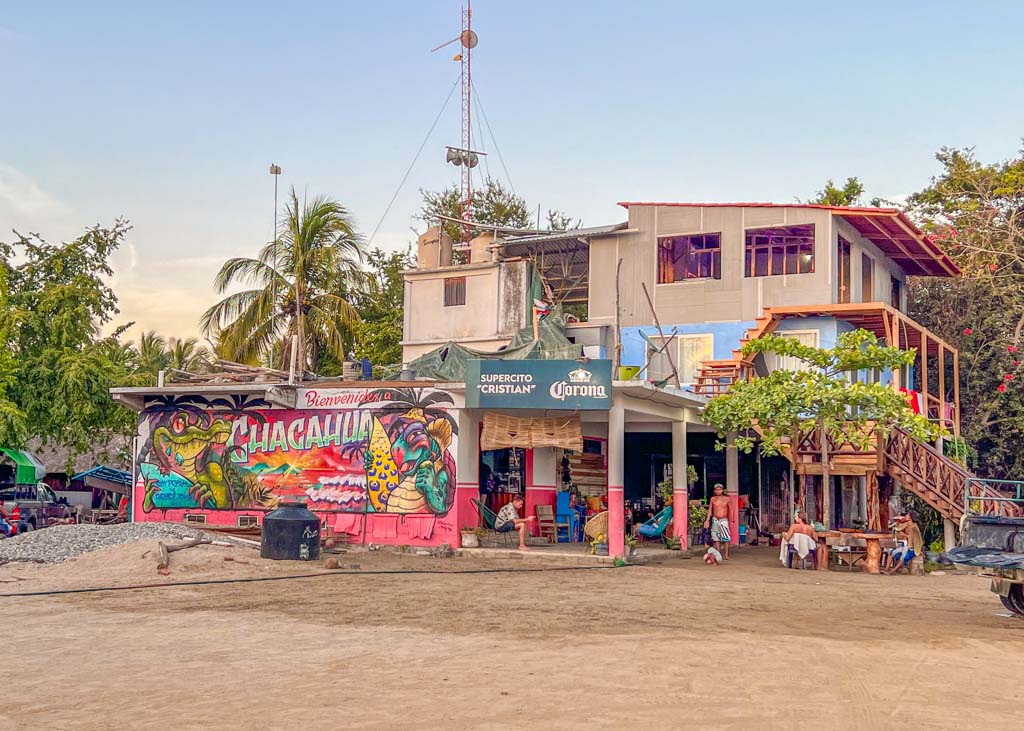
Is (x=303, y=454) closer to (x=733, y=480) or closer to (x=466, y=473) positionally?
(x=466, y=473)

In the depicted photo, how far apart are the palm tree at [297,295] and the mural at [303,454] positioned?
9032 millimetres

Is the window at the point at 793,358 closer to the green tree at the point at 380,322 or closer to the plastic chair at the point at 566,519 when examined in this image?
the plastic chair at the point at 566,519

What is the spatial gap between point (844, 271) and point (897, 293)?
17.9ft

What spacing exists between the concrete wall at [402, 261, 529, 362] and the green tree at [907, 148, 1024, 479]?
571 inches

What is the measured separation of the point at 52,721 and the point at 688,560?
1600 cm

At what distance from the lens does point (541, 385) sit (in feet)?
63.3

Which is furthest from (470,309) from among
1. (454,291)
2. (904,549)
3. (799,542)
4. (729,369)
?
(904,549)

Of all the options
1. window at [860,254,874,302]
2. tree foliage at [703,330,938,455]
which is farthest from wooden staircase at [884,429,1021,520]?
window at [860,254,874,302]

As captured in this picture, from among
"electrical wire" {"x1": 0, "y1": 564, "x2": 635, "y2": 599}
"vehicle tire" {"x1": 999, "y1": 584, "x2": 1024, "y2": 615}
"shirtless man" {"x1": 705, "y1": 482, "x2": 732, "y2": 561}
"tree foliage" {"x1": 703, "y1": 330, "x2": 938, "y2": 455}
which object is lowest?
"electrical wire" {"x1": 0, "y1": 564, "x2": 635, "y2": 599}

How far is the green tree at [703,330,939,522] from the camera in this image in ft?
63.5

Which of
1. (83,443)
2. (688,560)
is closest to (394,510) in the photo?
(688,560)

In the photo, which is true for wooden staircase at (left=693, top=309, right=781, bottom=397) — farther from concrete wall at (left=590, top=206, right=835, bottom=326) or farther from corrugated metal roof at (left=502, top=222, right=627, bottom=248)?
corrugated metal roof at (left=502, top=222, right=627, bottom=248)

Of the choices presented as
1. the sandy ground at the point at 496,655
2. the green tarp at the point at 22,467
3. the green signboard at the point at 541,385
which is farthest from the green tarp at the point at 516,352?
the green tarp at the point at 22,467

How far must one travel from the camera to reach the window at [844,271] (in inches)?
1063
